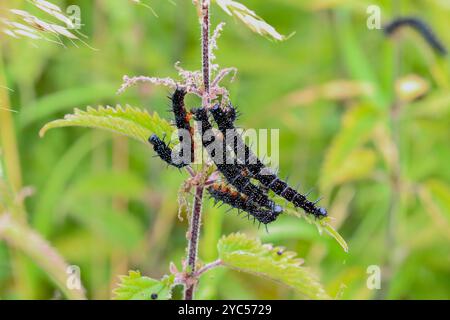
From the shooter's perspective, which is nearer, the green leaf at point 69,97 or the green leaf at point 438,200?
the green leaf at point 438,200

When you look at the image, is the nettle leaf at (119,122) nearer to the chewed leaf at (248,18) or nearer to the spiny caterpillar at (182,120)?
the spiny caterpillar at (182,120)

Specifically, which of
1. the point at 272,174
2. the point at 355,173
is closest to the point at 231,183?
the point at 272,174

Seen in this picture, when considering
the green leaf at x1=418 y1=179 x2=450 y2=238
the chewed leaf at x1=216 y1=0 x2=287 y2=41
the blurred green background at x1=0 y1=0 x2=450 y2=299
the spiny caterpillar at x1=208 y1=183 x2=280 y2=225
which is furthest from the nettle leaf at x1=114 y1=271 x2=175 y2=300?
the green leaf at x1=418 y1=179 x2=450 y2=238

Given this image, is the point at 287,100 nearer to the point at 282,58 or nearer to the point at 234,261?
the point at 282,58

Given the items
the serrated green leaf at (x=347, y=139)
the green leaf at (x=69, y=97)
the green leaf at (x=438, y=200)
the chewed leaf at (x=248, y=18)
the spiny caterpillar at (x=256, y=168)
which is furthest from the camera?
the green leaf at (x=69, y=97)

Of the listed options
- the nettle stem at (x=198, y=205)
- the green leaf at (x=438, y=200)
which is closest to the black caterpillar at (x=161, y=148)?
the nettle stem at (x=198, y=205)

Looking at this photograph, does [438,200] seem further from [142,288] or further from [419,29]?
[142,288]

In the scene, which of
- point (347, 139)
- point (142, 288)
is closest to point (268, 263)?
point (142, 288)
